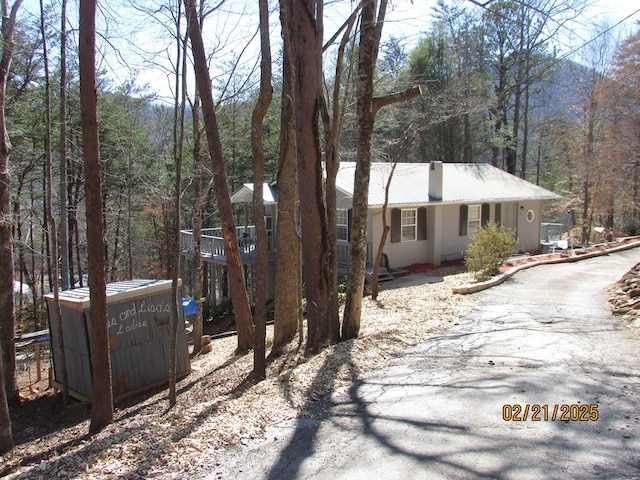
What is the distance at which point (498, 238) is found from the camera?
39.6 ft

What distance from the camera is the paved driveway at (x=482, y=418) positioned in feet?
11.7

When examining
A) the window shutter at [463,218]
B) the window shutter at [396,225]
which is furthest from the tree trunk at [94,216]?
the window shutter at [463,218]

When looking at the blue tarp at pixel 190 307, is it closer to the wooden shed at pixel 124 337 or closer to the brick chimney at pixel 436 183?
the wooden shed at pixel 124 337

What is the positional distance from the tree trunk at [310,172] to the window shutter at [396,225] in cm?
894

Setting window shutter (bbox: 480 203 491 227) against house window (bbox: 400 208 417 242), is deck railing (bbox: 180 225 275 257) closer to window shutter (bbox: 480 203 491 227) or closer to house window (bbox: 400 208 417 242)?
house window (bbox: 400 208 417 242)

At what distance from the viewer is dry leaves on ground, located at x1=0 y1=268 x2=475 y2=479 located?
159 inches

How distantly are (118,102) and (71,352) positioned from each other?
1302cm

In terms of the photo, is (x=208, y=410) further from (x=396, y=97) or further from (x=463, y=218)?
(x=463, y=218)

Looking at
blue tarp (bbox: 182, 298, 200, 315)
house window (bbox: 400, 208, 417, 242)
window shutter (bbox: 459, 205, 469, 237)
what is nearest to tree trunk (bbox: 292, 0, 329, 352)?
blue tarp (bbox: 182, 298, 200, 315)

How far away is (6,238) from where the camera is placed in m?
9.47

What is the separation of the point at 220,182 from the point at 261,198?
10.2ft

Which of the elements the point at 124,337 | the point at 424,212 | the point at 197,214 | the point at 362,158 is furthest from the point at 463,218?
the point at 124,337

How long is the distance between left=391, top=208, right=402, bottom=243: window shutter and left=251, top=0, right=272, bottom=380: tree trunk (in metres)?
10.0
